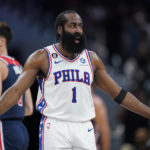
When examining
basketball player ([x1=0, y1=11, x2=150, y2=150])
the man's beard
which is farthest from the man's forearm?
the man's beard

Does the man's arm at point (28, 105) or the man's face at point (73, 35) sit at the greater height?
the man's face at point (73, 35)

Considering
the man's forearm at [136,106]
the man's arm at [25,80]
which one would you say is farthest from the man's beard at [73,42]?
the man's forearm at [136,106]

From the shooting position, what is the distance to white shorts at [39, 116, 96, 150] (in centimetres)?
448

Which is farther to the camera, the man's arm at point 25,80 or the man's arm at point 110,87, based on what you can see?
the man's arm at point 110,87

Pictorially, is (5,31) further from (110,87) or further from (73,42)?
(110,87)

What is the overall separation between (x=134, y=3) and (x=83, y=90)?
30.0ft

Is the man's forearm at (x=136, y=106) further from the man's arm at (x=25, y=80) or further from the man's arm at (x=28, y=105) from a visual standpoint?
the man's arm at (x=28, y=105)

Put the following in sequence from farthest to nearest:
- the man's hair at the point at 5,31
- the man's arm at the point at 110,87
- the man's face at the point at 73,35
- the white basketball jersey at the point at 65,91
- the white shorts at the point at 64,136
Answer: the man's hair at the point at 5,31
the man's arm at the point at 110,87
the man's face at the point at 73,35
the white basketball jersey at the point at 65,91
the white shorts at the point at 64,136

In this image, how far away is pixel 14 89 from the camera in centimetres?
454

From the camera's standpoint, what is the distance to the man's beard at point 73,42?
15.5ft

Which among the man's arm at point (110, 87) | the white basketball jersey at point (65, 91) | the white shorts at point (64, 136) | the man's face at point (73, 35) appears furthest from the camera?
the man's arm at point (110, 87)

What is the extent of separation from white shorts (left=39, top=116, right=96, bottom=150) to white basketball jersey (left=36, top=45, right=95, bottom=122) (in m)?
0.07

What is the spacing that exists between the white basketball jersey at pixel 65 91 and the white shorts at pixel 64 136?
68mm

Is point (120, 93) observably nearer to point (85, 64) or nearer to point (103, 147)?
point (85, 64)
